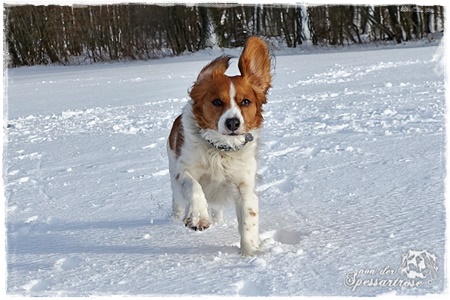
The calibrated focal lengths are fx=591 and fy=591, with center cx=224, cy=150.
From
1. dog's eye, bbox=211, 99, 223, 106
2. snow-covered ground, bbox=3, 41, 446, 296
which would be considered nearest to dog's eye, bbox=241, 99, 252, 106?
dog's eye, bbox=211, 99, 223, 106

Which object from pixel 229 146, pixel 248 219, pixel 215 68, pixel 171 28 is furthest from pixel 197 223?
pixel 171 28

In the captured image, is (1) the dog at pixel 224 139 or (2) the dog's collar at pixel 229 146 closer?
(1) the dog at pixel 224 139

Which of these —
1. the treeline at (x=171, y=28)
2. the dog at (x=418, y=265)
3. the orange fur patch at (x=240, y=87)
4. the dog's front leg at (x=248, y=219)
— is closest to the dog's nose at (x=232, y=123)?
the orange fur patch at (x=240, y=87)

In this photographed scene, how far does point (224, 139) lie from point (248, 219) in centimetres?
48

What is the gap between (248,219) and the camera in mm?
2908

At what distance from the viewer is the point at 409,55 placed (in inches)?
505

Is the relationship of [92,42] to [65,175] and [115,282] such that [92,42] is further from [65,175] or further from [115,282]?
[115,282]

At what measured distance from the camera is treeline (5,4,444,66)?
1633cm

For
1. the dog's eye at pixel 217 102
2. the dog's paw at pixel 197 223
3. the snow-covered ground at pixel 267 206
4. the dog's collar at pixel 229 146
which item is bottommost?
the snow-covered ground at pixel 267 206

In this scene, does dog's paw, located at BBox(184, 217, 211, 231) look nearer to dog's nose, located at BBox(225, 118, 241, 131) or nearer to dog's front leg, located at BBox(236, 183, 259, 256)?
dog's front leg, located at BBox(236, 183, 259, 256)

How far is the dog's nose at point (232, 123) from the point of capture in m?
2.94

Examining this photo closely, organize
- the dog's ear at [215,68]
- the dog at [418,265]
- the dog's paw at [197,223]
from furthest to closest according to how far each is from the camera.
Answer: the dog's ear at [215,68] < the dog's paw at [197,223] < the dog at [418,265]

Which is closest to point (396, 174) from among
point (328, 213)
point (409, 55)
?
point (328, 213)

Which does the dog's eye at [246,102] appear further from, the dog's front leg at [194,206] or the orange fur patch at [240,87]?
the dog's front leg at [194,206]
